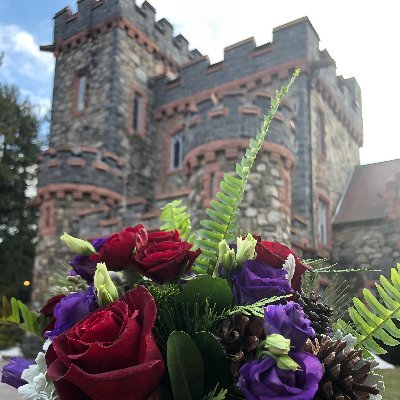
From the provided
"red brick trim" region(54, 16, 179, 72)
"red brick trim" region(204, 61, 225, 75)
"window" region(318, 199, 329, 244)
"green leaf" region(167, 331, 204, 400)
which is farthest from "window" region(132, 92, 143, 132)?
"green leaf" region(167, 331, 204, 400)

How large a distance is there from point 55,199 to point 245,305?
38.9 ft

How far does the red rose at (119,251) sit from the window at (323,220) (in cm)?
1367

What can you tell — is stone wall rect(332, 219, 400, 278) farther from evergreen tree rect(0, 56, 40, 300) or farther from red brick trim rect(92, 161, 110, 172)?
evergreen tree rect(0, 56, 40, 300)

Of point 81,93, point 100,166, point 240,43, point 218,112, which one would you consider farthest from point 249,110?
point 81,93

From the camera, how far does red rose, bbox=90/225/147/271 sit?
132cm

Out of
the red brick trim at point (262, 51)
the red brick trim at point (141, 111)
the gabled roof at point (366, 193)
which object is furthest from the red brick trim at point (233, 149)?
the red brick trim at point (141, 111)

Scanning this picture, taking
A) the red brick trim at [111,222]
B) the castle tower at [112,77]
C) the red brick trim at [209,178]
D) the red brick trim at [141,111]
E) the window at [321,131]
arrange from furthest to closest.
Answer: the red brick trim at [141,111] → the castle tower at [112,77] → the window at [321,131] → the red brick trim at [111,222] → the red brick trim at [209,178]

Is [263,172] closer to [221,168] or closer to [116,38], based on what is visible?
[221,168]

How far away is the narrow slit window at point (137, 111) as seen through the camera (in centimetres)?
1686

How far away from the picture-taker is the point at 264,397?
97 centimetres

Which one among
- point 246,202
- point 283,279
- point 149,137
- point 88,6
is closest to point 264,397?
point 283,279

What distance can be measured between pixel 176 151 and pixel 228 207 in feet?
51.5

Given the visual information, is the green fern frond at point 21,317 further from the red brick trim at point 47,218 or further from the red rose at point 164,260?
the red brick trim at point 47,218

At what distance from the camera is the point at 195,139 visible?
9992 mm
